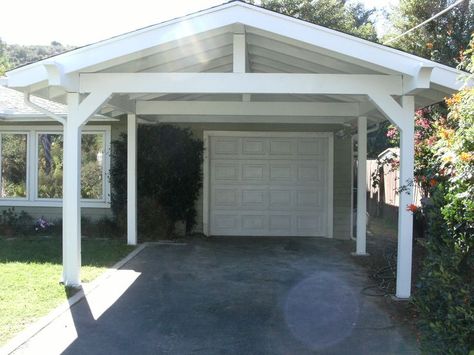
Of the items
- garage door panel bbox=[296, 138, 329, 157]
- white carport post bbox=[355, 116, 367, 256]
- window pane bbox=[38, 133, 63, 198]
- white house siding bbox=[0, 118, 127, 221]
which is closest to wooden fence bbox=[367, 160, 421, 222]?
garage door panel bbox=[296, 138, 329, 157]

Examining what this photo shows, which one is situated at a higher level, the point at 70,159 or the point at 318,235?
the point at 70,159

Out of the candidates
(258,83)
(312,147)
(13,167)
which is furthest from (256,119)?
(13,167)

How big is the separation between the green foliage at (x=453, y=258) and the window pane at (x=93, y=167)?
29.8 ft

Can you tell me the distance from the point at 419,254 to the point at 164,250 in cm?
485

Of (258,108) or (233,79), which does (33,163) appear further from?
(233,79)

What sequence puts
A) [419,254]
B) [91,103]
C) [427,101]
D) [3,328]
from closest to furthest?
[3,328], [91,103], [427,101], [419,254]

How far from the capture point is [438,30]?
13.4 metres

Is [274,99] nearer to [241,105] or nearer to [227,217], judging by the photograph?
[241,105]

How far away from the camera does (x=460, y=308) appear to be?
13.1ft

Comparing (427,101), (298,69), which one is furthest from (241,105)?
(427,101)

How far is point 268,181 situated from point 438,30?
582 cm

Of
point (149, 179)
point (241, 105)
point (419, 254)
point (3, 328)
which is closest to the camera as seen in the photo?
point (3, 328)

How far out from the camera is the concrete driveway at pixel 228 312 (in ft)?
17.2

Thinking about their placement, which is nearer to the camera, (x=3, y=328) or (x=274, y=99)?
(x=3, y=328)
